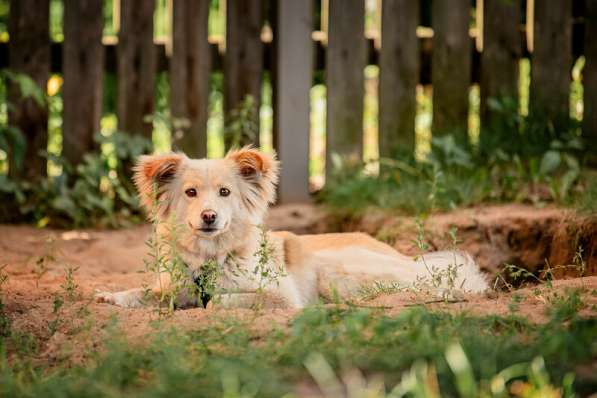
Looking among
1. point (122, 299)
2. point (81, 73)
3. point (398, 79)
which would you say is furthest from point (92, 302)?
point (398, 79)

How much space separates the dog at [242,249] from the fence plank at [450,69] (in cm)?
279

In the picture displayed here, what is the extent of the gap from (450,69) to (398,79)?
19.5 inches

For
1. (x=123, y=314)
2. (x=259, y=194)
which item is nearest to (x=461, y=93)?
(x=259, y=194)

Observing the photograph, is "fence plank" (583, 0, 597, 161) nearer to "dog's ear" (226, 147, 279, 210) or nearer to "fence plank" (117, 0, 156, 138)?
"dog's ear" (226, 147, 279, 210)

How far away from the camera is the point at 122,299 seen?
5074mm

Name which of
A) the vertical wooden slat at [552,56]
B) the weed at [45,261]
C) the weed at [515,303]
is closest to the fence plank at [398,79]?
the vertical wooden slat at [552,56]

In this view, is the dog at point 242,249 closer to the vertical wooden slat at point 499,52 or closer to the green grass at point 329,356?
the green grass at point 329,356

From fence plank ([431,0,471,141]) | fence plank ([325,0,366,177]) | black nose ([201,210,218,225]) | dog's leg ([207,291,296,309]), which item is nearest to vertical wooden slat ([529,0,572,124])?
fence plank ([431,0,471,141])

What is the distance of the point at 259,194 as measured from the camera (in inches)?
217

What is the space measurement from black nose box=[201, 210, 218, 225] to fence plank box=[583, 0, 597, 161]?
4.45 m

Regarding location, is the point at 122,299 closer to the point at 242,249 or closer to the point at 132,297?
the point at 132,297

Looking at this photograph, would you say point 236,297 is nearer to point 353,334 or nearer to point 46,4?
point 353,334

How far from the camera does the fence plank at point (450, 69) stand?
824 cm

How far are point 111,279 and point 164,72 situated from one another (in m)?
2.89
